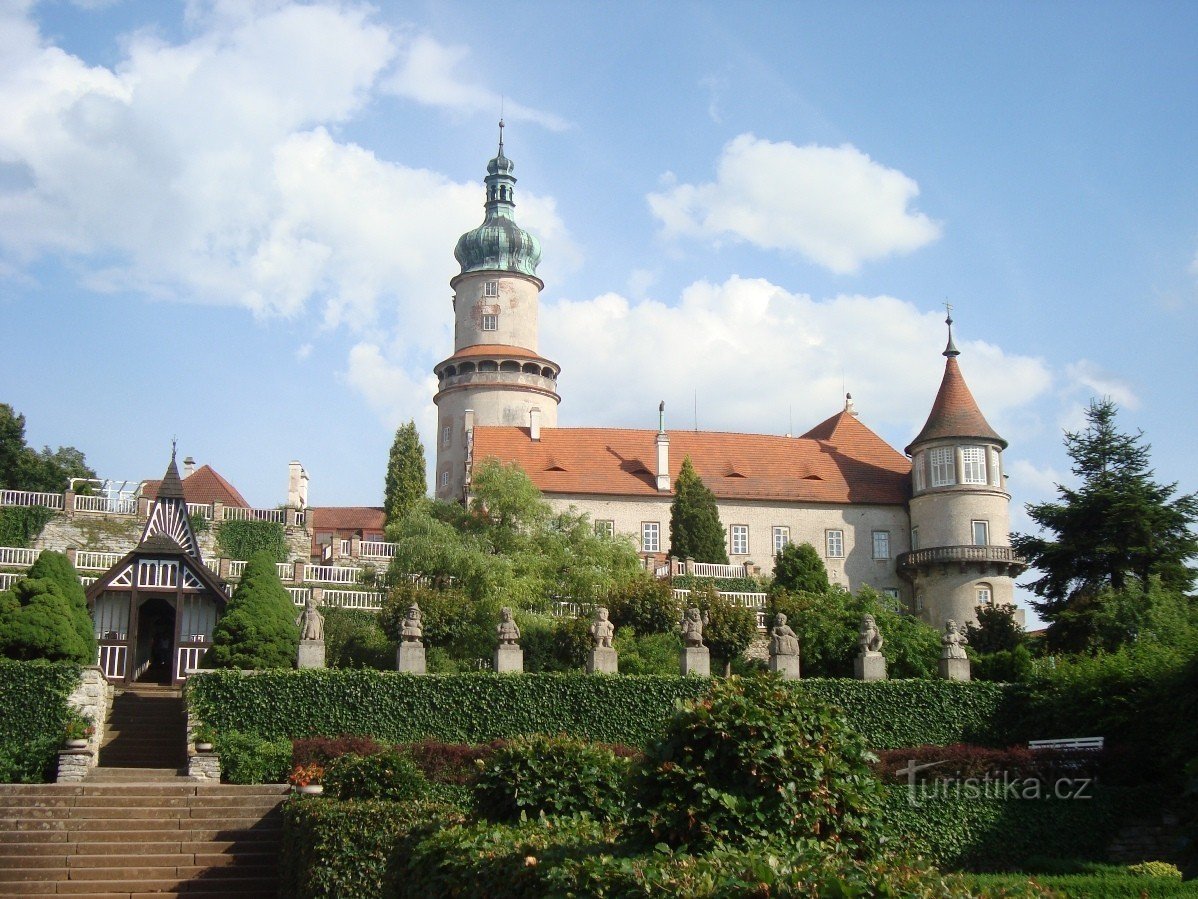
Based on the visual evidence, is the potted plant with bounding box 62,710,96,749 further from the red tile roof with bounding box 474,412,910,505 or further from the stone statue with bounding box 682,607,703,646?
the red tile roof with bounding box 474,412,910,505

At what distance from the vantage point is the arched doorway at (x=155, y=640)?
3950 cm

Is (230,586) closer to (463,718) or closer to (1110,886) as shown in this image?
(463,718)

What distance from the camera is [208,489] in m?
61.5

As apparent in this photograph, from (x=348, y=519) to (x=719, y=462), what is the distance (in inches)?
961

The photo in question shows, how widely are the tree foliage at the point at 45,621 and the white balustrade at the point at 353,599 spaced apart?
11293mm

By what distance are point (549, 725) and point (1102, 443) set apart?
1191 inches

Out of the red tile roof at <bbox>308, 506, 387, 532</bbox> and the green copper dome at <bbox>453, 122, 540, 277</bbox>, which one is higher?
the green copper dome at <bbox>453, 122, 540, 277</bbox>

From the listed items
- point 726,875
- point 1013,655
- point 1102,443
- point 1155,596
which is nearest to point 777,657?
point 1013,655

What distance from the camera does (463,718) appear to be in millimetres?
29203

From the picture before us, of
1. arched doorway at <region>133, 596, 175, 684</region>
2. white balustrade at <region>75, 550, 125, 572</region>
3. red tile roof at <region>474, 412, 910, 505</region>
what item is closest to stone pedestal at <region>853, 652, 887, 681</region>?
arched doorway at <region>133, 596, 175, 684</region>

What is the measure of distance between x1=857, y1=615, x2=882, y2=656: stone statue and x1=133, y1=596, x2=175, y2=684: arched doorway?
21.0 meters

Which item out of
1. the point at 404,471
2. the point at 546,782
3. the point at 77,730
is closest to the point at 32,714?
the point at 77,730

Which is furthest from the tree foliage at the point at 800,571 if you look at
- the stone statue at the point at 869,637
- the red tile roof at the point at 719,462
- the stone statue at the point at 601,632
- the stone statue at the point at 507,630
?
the stone statue at the point at 507,630

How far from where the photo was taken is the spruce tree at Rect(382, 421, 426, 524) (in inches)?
2453
